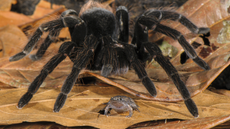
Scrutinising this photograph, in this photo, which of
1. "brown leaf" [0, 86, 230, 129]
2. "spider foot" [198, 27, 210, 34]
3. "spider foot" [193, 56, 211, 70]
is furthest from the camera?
"spider foot" [198, 27, 210, 34]

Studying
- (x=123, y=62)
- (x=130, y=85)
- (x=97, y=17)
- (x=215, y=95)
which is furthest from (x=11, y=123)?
(x=215, y=95)

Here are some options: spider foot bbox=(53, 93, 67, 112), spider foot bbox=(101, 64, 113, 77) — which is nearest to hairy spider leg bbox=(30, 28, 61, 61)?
spider foot bbox=(101, 64, 113, 77)

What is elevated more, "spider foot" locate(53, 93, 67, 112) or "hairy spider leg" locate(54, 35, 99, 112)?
"hairy spider leg" locate(54, 35, 99, 112)

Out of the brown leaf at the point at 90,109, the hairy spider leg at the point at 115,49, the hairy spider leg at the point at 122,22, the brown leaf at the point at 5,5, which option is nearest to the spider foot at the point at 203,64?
the brown leaf at the point at 90,109

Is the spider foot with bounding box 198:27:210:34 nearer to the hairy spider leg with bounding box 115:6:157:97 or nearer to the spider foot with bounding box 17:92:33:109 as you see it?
the hairy spider leg with bounding box 115:6:157:97

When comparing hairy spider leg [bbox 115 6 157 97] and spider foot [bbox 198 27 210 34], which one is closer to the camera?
hairy spider leg [bbox 115 6 157 97]

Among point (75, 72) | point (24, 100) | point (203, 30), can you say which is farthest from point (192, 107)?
point (24, 100)

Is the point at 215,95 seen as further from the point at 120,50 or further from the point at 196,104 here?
the point at 120,50

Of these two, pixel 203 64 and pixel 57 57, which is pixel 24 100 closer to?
pixel 57 57
